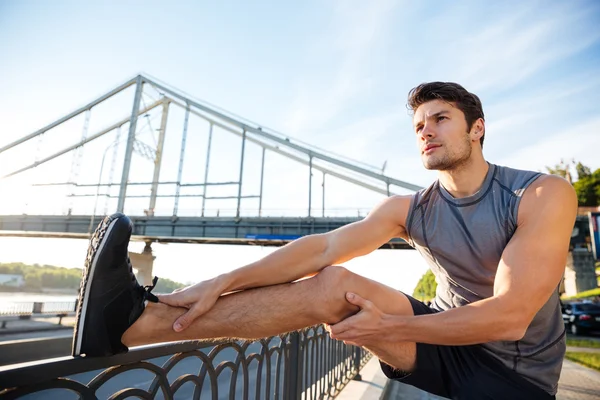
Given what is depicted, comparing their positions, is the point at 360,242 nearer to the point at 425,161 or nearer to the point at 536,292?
the point at 425,161

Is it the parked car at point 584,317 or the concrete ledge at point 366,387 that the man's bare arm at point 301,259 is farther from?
the parked car at point 584,317

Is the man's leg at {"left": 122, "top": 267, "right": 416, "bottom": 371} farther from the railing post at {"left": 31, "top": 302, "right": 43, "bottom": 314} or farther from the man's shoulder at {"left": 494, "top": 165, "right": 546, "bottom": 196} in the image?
the railing post at {"left": 31, "top": 302, "right": 43, "bottom": 314}

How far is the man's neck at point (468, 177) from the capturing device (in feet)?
5.67

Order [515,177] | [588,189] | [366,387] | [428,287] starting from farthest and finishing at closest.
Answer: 1. [428,287]
2. [588,189]
3. [366,387]
4. [515,177]

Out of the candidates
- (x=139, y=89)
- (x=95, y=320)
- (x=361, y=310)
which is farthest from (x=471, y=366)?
(x=139, y=89)

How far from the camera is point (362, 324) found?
1.37 metres

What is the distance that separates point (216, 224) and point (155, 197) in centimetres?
885

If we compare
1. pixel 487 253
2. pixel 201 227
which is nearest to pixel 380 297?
pixel 487 253

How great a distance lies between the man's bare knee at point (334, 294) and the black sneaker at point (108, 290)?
704 mm

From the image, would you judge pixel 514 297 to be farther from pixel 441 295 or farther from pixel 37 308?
pixel 37 308

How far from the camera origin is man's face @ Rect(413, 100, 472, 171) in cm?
173

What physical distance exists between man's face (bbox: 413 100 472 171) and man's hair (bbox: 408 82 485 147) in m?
0.03

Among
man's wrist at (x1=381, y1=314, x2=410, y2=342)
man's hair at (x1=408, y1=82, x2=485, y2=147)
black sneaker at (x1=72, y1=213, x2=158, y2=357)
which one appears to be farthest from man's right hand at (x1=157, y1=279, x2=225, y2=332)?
man's hair at (x1=408, y1=82, x2=485, y2=147)

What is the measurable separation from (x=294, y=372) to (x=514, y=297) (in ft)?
4.64
